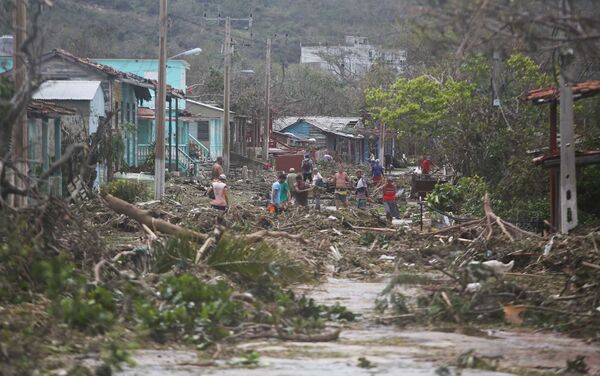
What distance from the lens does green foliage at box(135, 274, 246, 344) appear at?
10828mm

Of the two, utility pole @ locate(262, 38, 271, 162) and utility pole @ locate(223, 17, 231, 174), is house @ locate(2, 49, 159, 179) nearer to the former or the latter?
utility pole @ locate(223, 17, 231, 174)

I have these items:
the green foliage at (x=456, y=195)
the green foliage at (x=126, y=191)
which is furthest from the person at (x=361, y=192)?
the green foliage at (x=126, y=191)

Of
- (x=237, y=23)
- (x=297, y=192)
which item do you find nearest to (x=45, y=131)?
(x=297, y=192)

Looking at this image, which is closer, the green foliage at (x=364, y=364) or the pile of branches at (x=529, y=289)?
the green foliage at (x=364, y=364)

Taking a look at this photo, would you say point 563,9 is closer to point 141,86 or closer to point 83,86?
point 83,86

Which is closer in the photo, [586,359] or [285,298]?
[586,359]

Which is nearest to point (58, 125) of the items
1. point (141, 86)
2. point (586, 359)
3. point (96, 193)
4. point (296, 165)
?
point (96, 193)

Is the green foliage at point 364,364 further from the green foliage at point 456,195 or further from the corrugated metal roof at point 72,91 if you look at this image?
the corrugated metal roof at point 72,91

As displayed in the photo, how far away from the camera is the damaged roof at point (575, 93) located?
1828 centimetres

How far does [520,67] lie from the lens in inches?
1458

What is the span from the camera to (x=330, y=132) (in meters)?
79.8

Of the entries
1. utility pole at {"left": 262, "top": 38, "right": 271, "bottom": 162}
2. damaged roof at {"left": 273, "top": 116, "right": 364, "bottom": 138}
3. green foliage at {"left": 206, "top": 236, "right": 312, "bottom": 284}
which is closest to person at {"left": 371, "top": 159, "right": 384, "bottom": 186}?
utility pole at {"left": 262, "top": 38, "right": 271, "bottom": 162}

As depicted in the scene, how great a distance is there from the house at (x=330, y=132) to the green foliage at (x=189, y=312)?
6681cm

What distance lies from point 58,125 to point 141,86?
1411 centimetres
